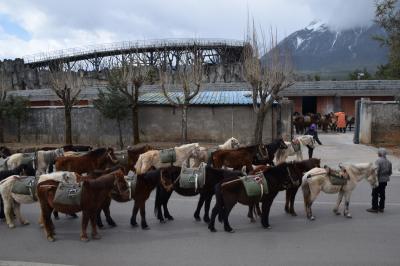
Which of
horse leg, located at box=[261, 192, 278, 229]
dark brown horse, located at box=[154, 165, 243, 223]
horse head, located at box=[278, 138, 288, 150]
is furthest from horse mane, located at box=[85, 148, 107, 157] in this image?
horse head, located at box=[278, 138, 288, 150]

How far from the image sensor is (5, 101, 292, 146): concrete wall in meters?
21.6

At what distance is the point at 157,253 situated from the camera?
7184 mm

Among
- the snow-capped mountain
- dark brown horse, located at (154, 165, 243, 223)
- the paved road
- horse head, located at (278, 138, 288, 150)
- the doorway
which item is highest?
the snow-capped mountain

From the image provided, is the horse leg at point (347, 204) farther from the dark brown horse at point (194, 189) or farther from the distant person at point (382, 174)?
the dark brown horse at point (194, 189)

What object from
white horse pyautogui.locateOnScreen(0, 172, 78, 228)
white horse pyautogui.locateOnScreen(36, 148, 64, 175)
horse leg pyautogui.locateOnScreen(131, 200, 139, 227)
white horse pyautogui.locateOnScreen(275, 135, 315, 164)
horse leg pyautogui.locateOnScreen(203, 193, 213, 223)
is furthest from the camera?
white horse pyautogui.locateOnScreen(275, 135, 315, 164)

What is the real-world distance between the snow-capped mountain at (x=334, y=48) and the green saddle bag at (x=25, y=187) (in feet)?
350

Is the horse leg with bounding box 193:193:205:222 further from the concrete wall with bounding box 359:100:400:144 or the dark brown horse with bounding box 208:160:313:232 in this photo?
the concrete wall with bounding box 359:100:400:144

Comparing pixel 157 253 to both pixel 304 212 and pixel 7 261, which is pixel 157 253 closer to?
pixel 7 261

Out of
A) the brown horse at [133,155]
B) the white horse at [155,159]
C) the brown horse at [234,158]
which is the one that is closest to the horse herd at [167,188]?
the white horse at [155,159]

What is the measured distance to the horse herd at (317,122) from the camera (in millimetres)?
27531

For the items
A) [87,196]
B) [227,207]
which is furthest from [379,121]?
[87,196]

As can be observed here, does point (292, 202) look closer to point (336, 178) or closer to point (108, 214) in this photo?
point (336, 178)

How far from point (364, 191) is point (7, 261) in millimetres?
9249

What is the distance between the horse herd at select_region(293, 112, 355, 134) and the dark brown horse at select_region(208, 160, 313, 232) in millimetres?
18893
